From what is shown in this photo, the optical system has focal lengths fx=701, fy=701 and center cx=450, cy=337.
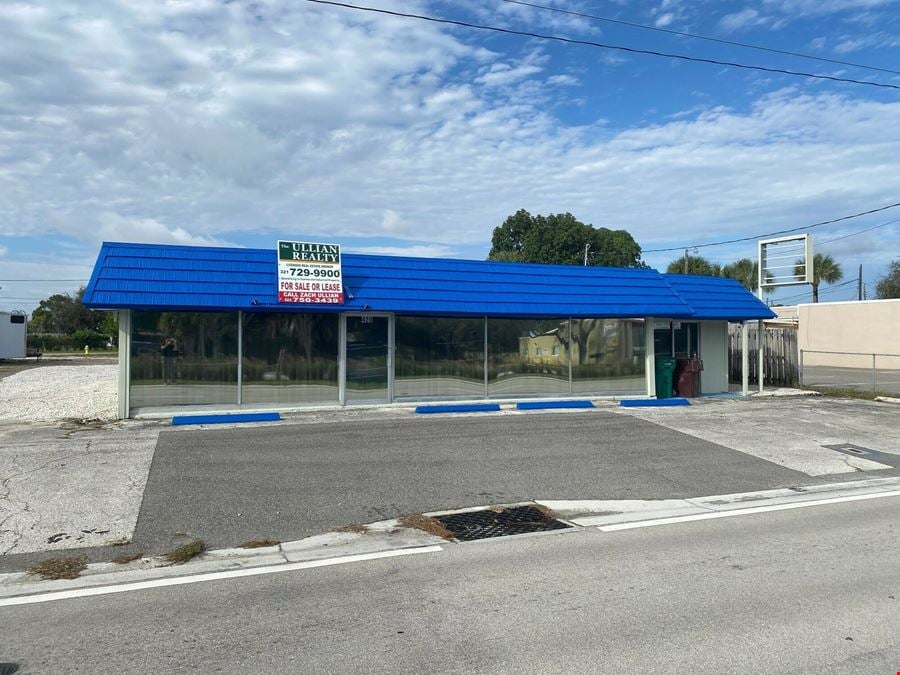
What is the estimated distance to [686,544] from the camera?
23.1 ft

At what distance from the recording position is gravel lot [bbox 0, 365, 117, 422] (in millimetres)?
15367

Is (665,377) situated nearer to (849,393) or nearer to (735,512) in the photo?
(849,393)

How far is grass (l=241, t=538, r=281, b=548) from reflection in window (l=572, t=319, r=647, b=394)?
12711 mm

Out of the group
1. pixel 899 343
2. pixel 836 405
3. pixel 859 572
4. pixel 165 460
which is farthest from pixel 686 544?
pixel 899 343

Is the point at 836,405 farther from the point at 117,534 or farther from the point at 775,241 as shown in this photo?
the point at 117,534

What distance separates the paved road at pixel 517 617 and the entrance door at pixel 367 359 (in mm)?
9878

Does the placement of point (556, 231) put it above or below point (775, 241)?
above

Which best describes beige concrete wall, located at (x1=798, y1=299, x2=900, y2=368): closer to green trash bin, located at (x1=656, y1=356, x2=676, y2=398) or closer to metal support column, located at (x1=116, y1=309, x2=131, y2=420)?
green trash bin, located at (x1=656, y1=356, x2=676, y2=398)

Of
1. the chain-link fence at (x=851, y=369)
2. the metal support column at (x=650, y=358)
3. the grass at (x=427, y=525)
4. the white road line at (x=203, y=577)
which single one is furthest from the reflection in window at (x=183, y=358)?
the chain-link fence at (x=851, y=369)

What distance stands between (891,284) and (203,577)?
242ft

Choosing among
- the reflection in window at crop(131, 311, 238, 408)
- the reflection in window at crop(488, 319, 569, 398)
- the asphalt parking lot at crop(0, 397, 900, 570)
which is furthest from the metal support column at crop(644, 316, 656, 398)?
the reflection in window at crop(131, 311, 238, 408)

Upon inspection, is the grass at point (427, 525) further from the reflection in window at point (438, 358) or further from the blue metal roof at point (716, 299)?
the blue metal roof at point (716, 299)

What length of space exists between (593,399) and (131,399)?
11.2m

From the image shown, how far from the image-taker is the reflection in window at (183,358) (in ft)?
48.4
